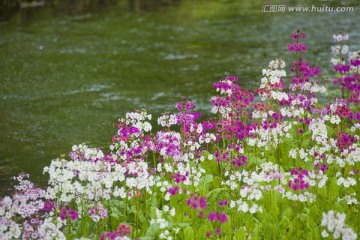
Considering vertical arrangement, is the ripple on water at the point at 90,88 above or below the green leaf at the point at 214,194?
below

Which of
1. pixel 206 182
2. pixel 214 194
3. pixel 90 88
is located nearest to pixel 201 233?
pixel 214 194

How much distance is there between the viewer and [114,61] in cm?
1084

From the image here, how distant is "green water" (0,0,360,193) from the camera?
720cm

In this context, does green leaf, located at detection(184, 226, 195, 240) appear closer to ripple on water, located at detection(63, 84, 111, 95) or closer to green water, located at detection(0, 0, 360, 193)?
green water, located at detection(0, 0, 360, 193)

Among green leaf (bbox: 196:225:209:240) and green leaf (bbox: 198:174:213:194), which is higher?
green leaf (bbox: 196:225:209:240)

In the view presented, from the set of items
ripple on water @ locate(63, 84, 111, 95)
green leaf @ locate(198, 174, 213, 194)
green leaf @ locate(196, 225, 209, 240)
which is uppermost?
green leaf @ locate(196, 225, 209, 240)

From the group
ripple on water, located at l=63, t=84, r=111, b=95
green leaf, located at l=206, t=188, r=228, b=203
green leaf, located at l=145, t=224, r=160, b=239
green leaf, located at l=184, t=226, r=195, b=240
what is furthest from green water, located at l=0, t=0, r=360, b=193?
green leaf, located at l=184, t=226, r=195, b=240

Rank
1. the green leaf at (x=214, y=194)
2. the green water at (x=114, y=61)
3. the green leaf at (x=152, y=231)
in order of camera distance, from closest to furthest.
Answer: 1. the green leaf at (x=152, y=231)
2. the green leaf at (x=214, y=194)
3. the green water at (x=114, y=61)

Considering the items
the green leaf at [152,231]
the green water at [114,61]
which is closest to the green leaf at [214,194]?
the green leaf at [152,231]

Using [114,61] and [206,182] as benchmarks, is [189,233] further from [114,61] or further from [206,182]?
[114,61]

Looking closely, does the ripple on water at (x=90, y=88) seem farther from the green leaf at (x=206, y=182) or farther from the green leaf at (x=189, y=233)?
the green leaf at (x=189, y=233)

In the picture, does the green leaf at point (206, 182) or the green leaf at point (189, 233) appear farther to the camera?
the green leaf at point (206, 182)

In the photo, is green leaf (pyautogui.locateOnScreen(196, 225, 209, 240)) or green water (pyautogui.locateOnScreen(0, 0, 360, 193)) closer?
green leaf (pyautogui.locateOnScreen(196, 225, 209, 240))

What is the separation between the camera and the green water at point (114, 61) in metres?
7.20
